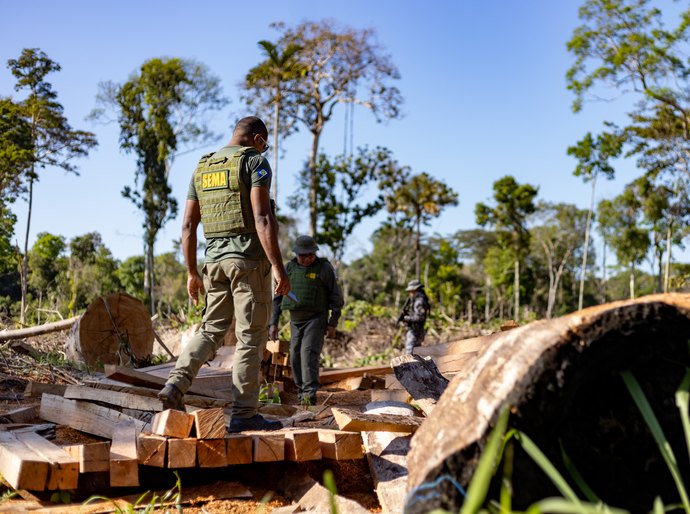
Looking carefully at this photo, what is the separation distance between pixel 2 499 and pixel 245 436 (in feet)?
4.39

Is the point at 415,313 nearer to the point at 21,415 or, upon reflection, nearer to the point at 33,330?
the point at 33,330

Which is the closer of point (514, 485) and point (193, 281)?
point (514, 485)

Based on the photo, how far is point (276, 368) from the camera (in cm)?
914

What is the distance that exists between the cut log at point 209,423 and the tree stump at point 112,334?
543 centimetres

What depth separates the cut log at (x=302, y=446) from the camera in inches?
158

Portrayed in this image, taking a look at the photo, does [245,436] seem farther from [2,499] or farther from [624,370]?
[624,370]

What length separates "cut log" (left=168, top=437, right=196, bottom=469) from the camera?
384 cm

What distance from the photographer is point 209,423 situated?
387 centimetres

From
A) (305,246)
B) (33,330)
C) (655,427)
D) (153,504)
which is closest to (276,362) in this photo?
(305,246)

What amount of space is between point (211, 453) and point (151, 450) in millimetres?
333

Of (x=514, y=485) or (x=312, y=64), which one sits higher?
(x=312, y=64)

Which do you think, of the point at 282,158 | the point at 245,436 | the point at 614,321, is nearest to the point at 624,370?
the point at 614,321

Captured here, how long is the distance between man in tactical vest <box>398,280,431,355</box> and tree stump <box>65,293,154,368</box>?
15.3 feet

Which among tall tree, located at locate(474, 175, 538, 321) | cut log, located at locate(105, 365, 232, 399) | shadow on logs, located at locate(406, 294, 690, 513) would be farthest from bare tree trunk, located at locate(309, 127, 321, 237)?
shadow on logs, located at locate(406, 294, 690, 513)
